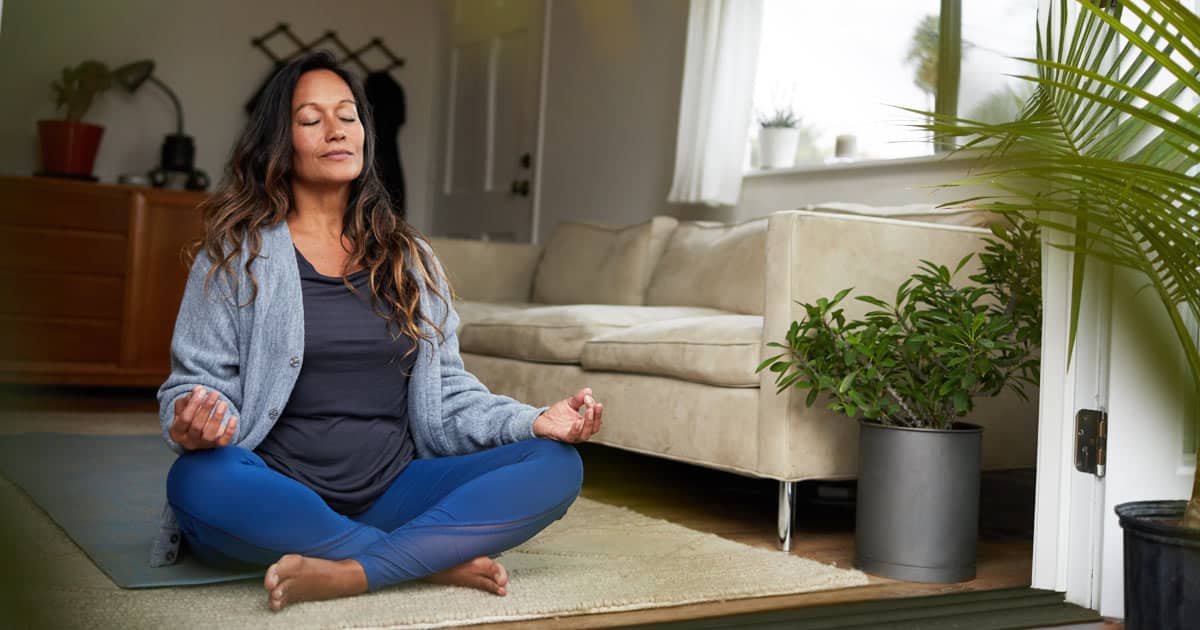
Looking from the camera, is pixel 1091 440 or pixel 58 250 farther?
pixel 58 250

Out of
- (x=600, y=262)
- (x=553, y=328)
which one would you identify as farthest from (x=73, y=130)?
(x=553, y=328)

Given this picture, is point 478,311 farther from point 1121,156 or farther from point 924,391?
point 1121,156

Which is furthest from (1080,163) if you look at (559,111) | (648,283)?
(559,111)

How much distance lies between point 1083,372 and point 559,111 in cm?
370

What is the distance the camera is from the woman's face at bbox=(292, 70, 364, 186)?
1.86 metres

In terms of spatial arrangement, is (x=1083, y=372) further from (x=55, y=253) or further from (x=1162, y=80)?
(x=55, y=253)

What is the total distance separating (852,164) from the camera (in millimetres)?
3668

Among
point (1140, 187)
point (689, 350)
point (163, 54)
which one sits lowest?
point (689, 350)

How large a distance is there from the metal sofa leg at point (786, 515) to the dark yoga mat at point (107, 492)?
3.43 feet

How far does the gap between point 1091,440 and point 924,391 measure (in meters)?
0.31

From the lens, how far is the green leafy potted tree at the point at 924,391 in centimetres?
213

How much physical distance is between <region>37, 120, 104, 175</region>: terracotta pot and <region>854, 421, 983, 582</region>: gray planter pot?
13.6 ft

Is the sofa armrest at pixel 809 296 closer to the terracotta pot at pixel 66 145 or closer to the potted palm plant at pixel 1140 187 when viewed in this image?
the potted palm plant at pixel 1140 187

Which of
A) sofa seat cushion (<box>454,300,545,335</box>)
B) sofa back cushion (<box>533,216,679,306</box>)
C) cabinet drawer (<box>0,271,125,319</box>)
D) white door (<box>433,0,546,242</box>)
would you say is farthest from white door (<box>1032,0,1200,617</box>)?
cabinet drawer (<box>0,271,125,319</box>)
